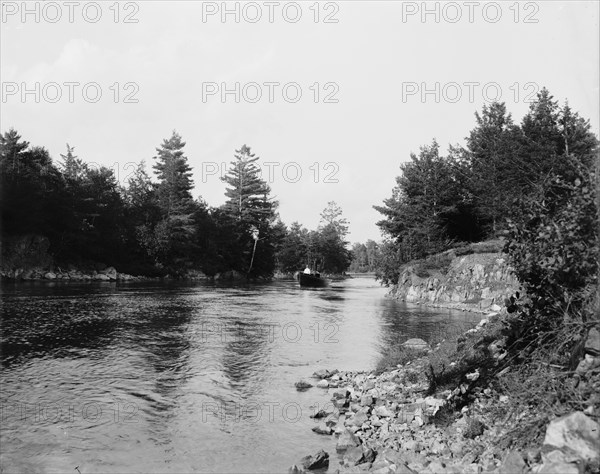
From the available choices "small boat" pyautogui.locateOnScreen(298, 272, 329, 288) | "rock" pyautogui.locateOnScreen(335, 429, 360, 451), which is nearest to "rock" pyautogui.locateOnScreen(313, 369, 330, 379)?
"rock" pyautogui.locateOnScreen(335, 429, 360, 451)

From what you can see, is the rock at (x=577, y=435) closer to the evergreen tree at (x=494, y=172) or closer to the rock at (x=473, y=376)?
the rock at (x=473, y=376)

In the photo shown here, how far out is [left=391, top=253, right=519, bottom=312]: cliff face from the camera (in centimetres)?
3366

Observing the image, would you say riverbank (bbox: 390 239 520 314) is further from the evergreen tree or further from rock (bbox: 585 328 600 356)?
rock (bbox: 585 328 600 356)

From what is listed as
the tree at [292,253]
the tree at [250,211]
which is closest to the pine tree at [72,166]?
the tree at [250,211]

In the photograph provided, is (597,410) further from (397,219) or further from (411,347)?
(397,219)

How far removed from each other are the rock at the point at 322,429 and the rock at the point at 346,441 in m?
0.73

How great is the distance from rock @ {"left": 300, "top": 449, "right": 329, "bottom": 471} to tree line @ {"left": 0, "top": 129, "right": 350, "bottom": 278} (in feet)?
198

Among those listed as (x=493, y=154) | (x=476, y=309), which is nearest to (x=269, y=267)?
(x=493, y=154)

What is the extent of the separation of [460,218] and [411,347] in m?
38.6

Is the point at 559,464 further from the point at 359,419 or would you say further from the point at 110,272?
the point at 110,272

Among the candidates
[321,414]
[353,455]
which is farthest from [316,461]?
[321,414]

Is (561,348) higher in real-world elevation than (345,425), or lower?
higher

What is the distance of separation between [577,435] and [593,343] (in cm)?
147

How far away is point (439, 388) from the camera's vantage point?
Answer: 378 inches
